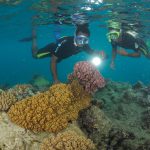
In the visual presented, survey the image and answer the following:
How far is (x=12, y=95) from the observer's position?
25.9 ft

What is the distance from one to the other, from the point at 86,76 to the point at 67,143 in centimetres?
349

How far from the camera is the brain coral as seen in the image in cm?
692

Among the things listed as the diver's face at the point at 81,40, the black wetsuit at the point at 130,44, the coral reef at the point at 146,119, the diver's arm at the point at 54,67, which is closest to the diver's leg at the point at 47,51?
the diver's arm at the point at 54,67

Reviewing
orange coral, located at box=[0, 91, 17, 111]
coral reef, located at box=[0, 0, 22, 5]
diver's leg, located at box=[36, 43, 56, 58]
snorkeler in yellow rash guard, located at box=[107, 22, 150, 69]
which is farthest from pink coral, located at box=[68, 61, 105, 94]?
coral reef, located at box=[0, 0, 22, 5]

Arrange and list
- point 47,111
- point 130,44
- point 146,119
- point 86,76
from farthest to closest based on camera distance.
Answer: point 130,44, point 86,76, point 146,119, point 47,111

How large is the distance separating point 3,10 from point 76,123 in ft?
62.9

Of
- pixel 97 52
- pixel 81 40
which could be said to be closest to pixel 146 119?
pixel 97 52

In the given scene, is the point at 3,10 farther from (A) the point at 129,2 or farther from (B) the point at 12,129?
(B) the point at 12,129

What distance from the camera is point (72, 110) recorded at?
7.74 m

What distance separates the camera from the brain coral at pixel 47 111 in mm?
A: 6918

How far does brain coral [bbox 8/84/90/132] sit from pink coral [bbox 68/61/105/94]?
129 cm

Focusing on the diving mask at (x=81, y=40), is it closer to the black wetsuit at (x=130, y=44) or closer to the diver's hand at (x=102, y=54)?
the diver's hand at (x=102, y=54)

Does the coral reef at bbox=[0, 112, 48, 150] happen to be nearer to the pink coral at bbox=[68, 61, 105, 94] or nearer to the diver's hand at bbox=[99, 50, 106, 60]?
the pink coral at bbox=[68, 61, 105, 94]

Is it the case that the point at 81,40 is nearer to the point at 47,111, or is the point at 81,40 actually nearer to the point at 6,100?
the point at 6,100
